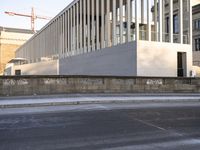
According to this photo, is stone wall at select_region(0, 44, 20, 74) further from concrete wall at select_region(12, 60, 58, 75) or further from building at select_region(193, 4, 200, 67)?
building at select_region(193, 4, 200, 67)

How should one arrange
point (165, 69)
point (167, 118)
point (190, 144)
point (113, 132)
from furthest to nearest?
point (165, 69)
point (167, 118)
point (113, 132)
point (190, 144)

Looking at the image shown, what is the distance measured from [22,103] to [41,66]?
128 ft

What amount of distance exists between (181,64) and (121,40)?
643cm

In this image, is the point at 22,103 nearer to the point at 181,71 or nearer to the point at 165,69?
the point at 165,69

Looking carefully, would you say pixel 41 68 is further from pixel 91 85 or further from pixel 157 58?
pixel 91 85

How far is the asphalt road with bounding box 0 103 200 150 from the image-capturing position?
698 centimetres

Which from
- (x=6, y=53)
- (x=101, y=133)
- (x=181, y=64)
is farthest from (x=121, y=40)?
(x=6, y=53)

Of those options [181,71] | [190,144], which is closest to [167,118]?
[190,144]

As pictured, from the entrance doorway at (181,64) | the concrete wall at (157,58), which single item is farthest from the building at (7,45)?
the concrete wall at (157,58)

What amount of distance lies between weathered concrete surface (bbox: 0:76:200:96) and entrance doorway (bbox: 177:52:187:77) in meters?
5.18

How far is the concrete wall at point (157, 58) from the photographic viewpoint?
27.6 m

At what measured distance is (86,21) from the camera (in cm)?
3900

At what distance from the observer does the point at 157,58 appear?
28578mm

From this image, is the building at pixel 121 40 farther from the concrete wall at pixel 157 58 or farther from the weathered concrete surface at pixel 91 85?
the weathered concrete surface at pixel 91 85
